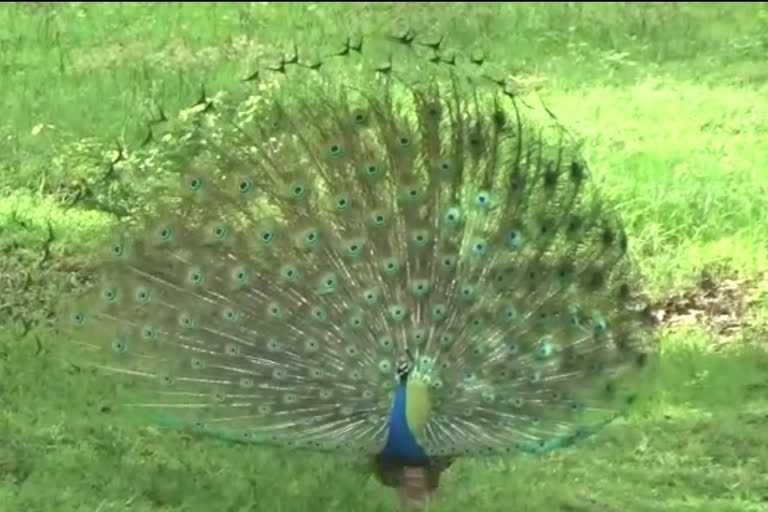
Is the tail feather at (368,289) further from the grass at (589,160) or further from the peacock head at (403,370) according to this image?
the grass at (589,160)

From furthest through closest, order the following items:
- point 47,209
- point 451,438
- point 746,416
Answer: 1. point 47,209
2. point 746,416
3. point 451,438

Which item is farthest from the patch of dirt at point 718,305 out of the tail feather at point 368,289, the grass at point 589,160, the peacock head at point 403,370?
the peacock head at point 403,370

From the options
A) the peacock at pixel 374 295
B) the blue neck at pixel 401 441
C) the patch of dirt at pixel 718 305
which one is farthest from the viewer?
the patch of dirt at pixel 718 305

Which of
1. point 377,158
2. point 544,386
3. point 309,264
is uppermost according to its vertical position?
point 377,158

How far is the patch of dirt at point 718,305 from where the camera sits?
7.53 m

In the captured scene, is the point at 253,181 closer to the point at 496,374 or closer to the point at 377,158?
the point at 377,158

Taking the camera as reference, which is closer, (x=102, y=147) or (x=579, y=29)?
(x=102, y=147)

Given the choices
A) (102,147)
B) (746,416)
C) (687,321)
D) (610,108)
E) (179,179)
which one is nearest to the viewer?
(179,179)

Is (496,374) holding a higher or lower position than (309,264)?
lower

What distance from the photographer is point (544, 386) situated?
5.32 m

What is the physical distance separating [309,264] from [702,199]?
3.82 metres

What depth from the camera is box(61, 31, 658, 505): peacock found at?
17.3 feet

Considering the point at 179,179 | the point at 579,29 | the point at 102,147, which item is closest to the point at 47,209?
the point at 102,147

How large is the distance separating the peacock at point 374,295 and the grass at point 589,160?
0.47 metres
